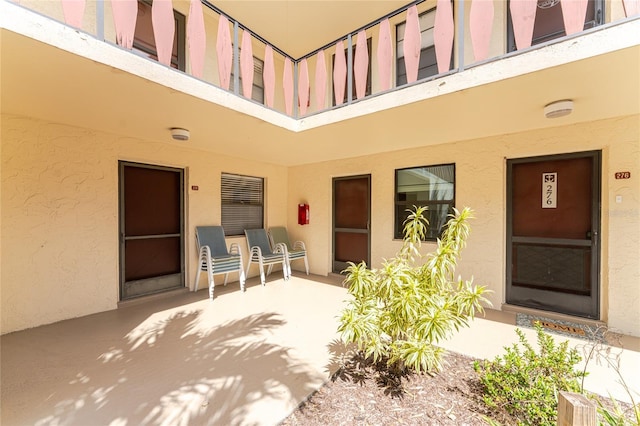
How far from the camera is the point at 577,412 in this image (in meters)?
1.04

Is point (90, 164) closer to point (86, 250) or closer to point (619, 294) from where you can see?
point (86, 250)

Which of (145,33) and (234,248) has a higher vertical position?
(145,33)

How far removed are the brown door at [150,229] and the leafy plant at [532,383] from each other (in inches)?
190

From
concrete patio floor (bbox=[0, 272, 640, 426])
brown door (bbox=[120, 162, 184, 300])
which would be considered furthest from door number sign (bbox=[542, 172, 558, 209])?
brown door (bbox=[120, 162, 184, 300])

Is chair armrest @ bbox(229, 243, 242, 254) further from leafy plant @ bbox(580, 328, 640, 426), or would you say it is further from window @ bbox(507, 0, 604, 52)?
window @ bbox(507, 0, 604, 52)

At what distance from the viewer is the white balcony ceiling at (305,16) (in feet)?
15.2

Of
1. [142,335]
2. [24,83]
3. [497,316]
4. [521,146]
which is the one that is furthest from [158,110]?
[497,316]

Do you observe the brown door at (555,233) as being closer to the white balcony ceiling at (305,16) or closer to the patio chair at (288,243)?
the white balcony ceiling at (305,16)

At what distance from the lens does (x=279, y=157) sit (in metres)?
5.71

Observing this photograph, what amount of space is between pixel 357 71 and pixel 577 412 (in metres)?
3.59

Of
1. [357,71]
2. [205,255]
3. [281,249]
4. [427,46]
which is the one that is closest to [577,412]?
[357,71]

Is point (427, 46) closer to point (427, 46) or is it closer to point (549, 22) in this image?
point (427, 46)

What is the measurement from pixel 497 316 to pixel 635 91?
3.02 meters

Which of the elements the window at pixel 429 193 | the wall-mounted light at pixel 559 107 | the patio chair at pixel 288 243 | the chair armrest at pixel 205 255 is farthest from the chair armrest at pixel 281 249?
the wall-mounted light at pixel 559 107
